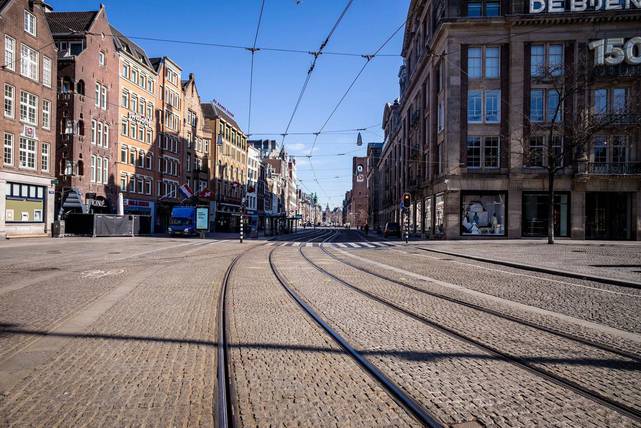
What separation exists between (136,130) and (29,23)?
1461 centimetres

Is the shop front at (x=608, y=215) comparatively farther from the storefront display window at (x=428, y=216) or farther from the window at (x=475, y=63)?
the window at (x=475, y=63)

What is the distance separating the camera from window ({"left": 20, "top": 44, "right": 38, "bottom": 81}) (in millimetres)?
30875

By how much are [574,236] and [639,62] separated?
1417 centimetres

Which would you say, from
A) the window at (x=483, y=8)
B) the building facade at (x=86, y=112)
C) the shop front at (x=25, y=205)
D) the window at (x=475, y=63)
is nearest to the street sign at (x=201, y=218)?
the building facade at (x=86, y=112)

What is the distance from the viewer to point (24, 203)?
31141 millimetres

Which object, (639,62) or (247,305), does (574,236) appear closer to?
(639,62)

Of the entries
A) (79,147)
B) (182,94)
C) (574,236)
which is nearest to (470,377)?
(574,236)

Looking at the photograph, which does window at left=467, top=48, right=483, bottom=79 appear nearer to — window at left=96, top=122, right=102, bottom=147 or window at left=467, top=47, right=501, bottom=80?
window at left=467, top=47, right=501, bottom=80

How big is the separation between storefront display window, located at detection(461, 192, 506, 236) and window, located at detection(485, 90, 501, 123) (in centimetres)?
606

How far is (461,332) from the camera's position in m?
5.81

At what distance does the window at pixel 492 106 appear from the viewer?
3366 cm

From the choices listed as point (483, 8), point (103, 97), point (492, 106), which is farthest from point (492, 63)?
point (103, 97)

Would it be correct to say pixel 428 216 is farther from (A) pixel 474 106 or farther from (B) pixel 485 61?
(B) pixel 485 61

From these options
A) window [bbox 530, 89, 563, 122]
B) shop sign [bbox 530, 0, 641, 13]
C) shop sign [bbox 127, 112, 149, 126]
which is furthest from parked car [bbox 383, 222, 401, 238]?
shop sign [bbox 127, 112, 149, 126]
